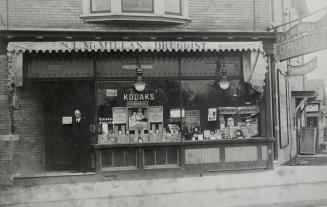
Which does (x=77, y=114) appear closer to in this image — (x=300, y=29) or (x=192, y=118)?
(x=192, y=118)

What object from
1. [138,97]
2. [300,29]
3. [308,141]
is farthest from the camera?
[308,141]

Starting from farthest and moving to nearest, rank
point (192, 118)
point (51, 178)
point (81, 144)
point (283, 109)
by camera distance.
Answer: point (283, 109)
point (81, 144)
point (192, 118)
point (51, 178)

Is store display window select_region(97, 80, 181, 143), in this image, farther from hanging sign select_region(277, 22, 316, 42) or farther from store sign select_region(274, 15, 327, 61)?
hanging sign select_region(277, 22, 316, 42)

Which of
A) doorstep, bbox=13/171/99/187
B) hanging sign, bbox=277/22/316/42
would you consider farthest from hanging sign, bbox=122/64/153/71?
hanging sign, bbox=277/22/316/42

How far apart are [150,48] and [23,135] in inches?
155

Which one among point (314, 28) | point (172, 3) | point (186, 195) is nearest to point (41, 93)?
point (172, 3)

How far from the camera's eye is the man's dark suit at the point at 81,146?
12359mm

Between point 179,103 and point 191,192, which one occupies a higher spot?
point 179,103

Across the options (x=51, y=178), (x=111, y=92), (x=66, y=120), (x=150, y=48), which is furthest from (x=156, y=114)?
(x=51, y=178)

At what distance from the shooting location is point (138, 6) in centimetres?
1183

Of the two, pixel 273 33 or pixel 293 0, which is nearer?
pixel 273 33

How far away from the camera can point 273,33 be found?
477 inches

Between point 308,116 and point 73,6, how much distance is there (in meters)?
18.8

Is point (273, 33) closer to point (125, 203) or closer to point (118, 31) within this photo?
point (118, 31)
